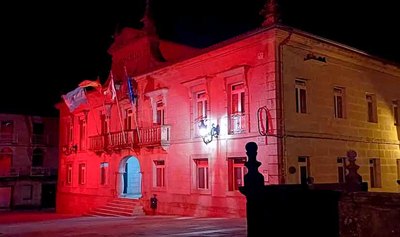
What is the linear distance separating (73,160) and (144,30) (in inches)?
451

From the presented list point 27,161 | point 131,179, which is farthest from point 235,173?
point 27,161

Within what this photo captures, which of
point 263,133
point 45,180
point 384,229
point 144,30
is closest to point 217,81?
point 263,133

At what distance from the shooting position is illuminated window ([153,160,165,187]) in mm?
21297

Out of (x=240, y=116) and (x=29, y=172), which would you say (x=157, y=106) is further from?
(x=29, y=172)

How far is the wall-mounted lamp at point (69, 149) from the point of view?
1148 inches

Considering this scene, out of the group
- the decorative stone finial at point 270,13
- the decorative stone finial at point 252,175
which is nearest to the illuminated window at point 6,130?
the decorative stone finial at point 270,13

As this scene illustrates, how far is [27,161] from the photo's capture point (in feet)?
136

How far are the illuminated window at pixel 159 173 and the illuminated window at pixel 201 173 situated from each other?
252cm

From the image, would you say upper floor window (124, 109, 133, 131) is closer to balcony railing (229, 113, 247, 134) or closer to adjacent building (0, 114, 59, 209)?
balcony railing (229, 113, 247, 134)

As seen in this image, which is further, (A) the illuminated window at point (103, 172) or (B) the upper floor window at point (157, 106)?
(A) the illuminated window at point (103, 172)

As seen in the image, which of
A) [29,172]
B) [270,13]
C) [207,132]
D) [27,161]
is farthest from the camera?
[27,161]

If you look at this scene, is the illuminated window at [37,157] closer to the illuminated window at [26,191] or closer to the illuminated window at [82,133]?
the illuminated window at [26,191]

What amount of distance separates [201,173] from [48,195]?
2839 cm

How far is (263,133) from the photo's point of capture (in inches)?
637
